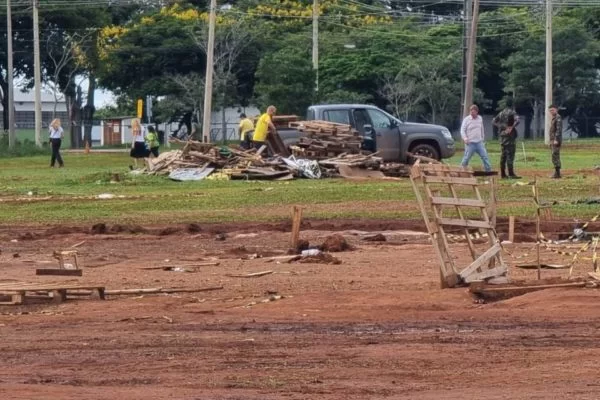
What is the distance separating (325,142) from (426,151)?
3.54 meters

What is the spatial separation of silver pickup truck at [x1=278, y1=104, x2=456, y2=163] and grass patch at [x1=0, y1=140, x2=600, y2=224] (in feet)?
8.07

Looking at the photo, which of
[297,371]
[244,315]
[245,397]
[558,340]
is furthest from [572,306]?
[245,397]

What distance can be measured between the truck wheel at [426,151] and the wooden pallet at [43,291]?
2331 centimetres

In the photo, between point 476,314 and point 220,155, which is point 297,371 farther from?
point 220,155

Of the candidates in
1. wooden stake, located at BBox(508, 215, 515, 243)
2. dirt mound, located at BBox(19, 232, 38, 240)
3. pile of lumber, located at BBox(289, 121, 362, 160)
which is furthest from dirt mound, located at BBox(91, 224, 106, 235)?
pile of lumber, located at BBox(289, 121, 362, 160)

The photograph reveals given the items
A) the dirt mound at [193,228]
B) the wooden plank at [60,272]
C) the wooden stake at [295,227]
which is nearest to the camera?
the wooden plank at [60,272]

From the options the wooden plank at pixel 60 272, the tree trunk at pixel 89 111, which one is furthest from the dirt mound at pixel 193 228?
the tree trunk at pixel 89 111

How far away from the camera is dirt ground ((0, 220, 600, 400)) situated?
9516 mm

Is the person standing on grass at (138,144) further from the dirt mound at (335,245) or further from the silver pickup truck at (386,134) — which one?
the dirt mound at (335,245)

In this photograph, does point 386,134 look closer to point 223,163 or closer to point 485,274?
point 223,163

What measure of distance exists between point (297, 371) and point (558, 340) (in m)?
2.46

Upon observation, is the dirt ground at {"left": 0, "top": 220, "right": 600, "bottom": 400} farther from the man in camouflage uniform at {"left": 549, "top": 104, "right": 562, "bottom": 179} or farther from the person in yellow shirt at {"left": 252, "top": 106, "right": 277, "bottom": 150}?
the person in yellow shirt at {"left": 252, "top": 106, "right": 277, "bottom": 150}

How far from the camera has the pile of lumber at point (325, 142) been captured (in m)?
35.3

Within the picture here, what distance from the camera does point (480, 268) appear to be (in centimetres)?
1452
